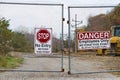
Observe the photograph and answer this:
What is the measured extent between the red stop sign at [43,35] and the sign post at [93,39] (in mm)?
1406

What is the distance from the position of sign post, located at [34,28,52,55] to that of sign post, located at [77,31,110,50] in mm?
1355

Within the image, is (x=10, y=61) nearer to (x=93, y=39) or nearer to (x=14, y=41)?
(x=14, y=41)

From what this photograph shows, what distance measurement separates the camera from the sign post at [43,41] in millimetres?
18062

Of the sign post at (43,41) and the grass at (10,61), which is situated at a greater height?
the sign post at (43,41)

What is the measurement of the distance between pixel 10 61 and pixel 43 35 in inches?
472

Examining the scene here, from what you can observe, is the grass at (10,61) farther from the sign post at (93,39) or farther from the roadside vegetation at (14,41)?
the sign post at (93,39)

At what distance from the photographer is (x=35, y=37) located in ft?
59.3

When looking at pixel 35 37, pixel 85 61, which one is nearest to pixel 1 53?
pixel 85 61

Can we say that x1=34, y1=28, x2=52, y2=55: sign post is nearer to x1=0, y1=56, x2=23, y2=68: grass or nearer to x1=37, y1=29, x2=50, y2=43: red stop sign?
x1=37, y1=29, x2=50, y2=43: red stop sign

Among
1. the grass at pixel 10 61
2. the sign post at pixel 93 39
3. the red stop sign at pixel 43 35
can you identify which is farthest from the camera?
the grass at pixel 10 61

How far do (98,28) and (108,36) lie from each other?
202cm

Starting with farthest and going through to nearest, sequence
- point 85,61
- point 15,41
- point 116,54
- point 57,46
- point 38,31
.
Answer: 1. point 116,54
2. point 85,61
3. point 15,41
4. point 57,46
5. point 38,31

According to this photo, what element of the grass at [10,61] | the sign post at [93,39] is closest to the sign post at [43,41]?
the sign post at [93,39]

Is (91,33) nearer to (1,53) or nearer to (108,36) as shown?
(108,36)
